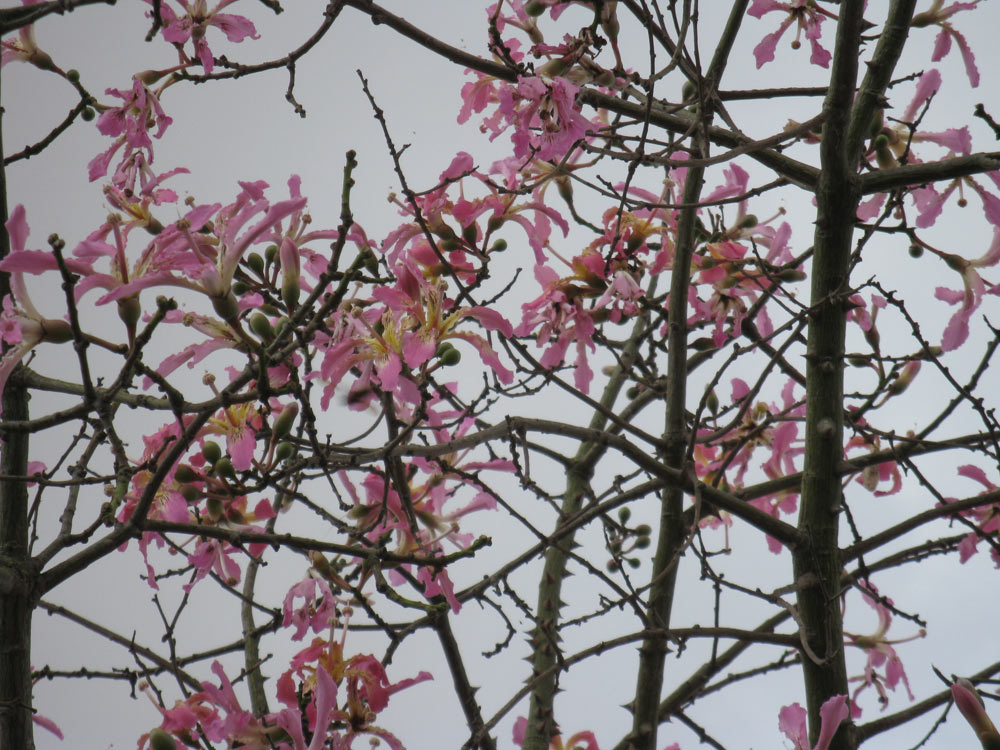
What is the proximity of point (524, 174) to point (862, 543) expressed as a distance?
959 millimetres

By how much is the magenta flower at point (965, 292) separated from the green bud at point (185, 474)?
4.68ft

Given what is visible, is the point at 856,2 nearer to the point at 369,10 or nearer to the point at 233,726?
the point at 369,10

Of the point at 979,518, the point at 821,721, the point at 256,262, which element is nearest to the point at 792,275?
Answer: the point at 979,518

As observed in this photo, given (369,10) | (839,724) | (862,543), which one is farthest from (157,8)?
(839,724)

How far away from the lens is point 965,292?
187 cm

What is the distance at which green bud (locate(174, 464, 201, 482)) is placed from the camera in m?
1.78

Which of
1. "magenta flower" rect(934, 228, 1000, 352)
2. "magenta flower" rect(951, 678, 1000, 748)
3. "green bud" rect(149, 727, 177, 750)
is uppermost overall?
"magenta flower" rect(934, 228, 1000, 352)

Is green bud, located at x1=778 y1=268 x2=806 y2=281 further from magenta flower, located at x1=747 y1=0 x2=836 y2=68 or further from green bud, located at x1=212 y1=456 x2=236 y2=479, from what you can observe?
green bud, located at x1=212 y1=456 x2=236 y2=479

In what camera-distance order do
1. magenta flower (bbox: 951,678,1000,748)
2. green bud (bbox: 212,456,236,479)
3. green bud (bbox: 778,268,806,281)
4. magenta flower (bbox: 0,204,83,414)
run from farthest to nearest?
green bud (bbox: 778,268,806,281) → green bud (bbox: 212,456,236,479) → magenta flower (bbox: 951,678,1000,748) → magenta flower (bbox: 0,204,83,414)

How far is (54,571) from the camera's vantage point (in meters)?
1.52

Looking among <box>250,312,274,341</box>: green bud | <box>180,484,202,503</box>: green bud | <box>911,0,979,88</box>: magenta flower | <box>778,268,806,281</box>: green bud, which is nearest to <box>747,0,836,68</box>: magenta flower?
<box>911,0,979,88</box>: magenta flower

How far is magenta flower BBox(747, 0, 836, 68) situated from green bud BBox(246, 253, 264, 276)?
113 cm

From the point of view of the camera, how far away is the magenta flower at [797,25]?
2080mm

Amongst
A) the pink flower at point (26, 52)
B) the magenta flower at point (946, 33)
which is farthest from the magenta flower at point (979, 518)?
the pink flower at point (26, 52)
